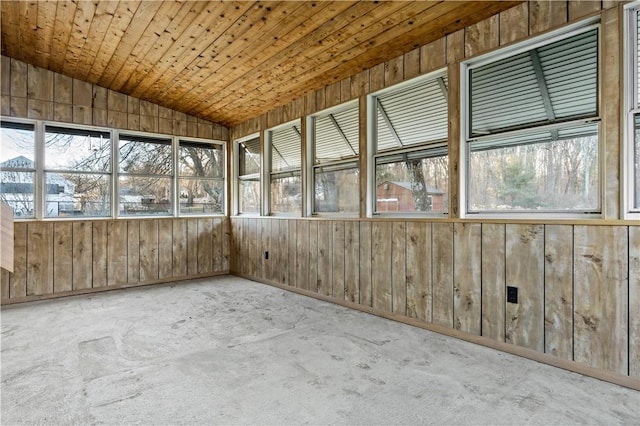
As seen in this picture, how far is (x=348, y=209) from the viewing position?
4.15 meters

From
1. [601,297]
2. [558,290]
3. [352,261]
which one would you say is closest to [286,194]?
[352,261]

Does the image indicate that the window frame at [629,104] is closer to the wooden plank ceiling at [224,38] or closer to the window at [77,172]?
the wooden plank ceiling at [224,38]

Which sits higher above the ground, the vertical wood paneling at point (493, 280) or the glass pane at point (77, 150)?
the glass pane at point (77, 150)

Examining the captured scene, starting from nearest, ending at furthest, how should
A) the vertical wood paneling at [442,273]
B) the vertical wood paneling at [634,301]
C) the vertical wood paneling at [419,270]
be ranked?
the vertical wood paneling at [634,301], the vertical wood paneling at [442,273], the vertical wood paneling at [419,270]

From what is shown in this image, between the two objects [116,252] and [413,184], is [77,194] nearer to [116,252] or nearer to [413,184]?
[116,252]

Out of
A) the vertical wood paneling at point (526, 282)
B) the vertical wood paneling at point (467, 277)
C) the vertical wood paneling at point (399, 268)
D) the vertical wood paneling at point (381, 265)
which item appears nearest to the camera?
the vertical wood paneling at point (526, 282)

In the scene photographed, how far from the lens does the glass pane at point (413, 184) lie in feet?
10.6

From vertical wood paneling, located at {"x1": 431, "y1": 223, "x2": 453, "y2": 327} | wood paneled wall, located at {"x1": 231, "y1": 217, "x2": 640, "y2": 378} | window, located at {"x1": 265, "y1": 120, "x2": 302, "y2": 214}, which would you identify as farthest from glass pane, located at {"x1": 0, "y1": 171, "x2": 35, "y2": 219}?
vertical wood paneling, located at {"x1": 431, "y1": 223, "x2": 453, "y2": 327}

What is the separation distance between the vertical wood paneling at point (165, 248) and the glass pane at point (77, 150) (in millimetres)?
1116

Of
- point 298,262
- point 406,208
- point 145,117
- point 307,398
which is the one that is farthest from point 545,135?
point 145,117

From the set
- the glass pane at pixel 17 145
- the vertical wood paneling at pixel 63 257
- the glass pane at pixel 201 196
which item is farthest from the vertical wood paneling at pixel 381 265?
the glass pane at pixel 17 145

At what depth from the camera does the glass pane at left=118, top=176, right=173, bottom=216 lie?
16.8ft

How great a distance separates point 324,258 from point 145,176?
3.11 m

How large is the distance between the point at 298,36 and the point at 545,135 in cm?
225
